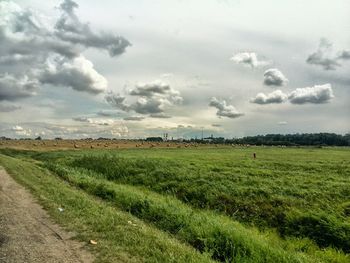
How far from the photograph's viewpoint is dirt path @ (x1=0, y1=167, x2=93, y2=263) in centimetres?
910

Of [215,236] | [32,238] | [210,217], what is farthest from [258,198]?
[32,238]

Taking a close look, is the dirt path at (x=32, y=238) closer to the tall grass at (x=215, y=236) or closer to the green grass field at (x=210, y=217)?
the green grass field at (x=210, y=217)

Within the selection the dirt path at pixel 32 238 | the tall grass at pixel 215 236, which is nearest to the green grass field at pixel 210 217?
the tall grass at pixel 215 236

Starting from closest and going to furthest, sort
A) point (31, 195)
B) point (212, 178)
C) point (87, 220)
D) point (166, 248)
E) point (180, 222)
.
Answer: point (166, 248) → point (87, 220) → point (180, 222) → point (31, 195) → point (212, 178)

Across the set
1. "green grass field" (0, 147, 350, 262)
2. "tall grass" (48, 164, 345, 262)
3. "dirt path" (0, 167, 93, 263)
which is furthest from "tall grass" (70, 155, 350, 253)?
"dirt path" (0, 167, 93, 263)

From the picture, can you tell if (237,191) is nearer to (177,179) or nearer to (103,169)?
(177,179)

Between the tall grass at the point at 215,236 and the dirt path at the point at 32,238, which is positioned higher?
the dirt path at the point at 32,238

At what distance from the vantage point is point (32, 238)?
34.9 ft

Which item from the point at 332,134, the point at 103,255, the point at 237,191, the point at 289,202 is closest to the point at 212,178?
the point at 237,191

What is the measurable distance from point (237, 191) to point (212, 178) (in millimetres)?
4352

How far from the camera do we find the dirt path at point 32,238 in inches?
358

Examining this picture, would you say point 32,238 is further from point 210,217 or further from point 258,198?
point 258,198

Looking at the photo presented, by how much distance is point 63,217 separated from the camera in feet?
43.0

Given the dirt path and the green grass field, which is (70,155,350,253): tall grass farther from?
the dirt path
